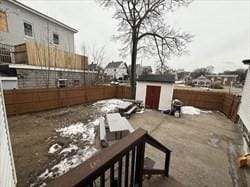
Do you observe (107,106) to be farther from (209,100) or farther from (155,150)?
(209,100)

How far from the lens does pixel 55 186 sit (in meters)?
0.80

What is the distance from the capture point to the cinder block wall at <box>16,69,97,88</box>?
919cm

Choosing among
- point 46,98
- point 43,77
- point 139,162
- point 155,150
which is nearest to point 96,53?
point 43,77

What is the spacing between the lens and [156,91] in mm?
10508

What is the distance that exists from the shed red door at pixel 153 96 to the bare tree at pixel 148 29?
228 centimetres

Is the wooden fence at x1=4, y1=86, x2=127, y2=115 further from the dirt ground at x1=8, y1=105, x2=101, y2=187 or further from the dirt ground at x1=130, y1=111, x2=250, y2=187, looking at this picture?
the dirt ground at x1=130, y1=111, x2=250, y2=187

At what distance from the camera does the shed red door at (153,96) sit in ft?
34.4

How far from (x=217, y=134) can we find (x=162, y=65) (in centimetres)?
858

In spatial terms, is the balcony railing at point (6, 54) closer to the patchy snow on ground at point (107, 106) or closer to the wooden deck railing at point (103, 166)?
the patchy snow on ground at point (107, 106)

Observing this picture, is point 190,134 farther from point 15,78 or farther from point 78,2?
point 78,2

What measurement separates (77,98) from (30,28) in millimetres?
8430

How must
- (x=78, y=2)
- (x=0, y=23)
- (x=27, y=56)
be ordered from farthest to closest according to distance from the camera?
1. (x=78, y=2)
2. (x=27, y=56)
3. (x=0, y=23)

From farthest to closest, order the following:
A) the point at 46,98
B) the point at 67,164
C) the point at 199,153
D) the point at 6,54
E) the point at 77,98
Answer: the point at 77,98 → the point at 6,54 → the point at 46,98 → the point at 199,153 → the point at 67,164

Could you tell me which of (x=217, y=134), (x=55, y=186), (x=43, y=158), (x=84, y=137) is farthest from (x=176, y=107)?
(x=55, y=186)
